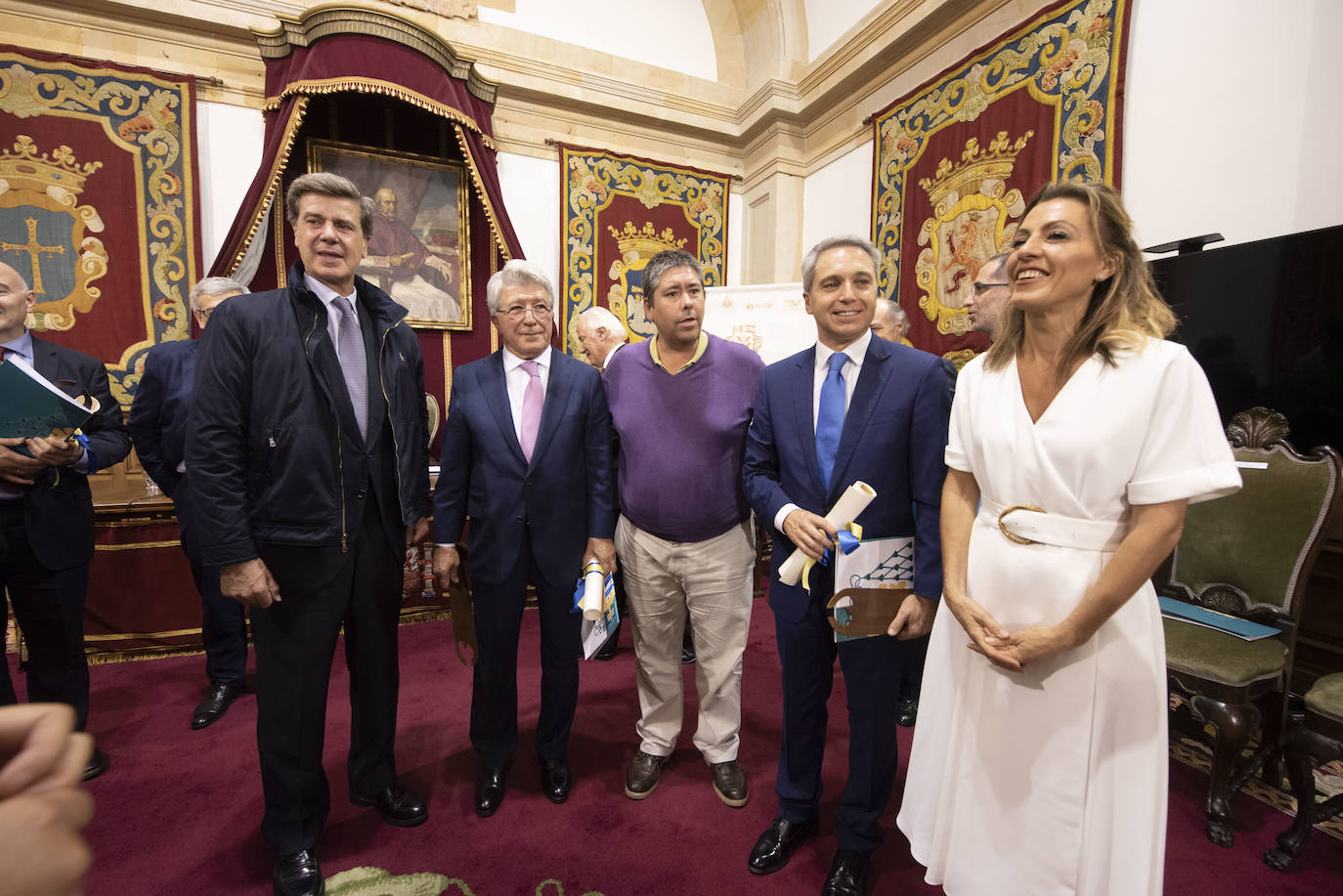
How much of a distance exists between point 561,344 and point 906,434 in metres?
4.33

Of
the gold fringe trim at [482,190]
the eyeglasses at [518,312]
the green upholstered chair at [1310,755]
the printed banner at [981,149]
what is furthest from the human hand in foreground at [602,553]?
the gold fringe trim at [482,190]

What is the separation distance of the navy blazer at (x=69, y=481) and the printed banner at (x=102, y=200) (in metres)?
2.36

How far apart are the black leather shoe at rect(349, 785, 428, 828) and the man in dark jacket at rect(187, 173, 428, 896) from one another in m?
0.24

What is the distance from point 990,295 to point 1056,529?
1.42 metres

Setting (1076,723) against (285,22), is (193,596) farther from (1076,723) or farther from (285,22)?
(1076,723)

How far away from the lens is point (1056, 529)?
3.84 ft

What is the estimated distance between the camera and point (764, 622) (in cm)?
397

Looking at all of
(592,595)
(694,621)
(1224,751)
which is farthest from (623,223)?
(1224,751)

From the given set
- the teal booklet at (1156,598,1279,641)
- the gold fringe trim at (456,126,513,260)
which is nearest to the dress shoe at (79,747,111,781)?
the gold fringe trim at (456,126,513,260)

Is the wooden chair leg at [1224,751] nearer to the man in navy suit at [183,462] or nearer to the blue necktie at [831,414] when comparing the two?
the blue necktie at [831,414]

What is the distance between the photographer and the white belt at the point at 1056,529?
1.14 m

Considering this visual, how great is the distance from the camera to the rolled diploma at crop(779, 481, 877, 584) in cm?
138

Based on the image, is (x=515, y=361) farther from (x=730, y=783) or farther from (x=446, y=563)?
(x=730, y=783)

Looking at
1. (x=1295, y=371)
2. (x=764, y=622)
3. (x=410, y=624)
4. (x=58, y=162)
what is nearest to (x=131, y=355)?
(x=58, y=162)
